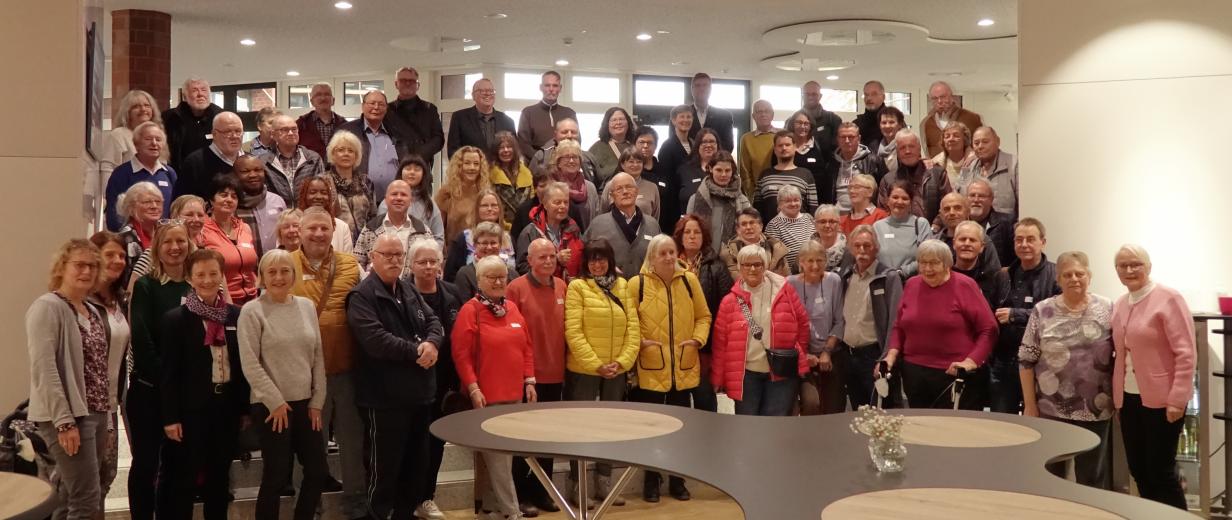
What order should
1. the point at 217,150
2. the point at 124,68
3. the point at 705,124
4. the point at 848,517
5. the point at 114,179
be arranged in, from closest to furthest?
the point at 848,517
the point at 114,179
the point at 217,150
the point at 705,124
the point at 124,68

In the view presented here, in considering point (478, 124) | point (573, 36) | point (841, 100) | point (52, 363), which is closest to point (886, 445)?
point (52, 363)

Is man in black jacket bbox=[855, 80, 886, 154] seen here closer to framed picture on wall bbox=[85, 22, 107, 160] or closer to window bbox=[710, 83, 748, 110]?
framed picture on wall bbox=[85, 22, 107, 160]

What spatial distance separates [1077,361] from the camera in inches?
220

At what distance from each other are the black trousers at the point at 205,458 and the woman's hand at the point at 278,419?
9.6 inches

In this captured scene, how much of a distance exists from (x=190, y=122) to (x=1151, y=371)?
20.4 feet

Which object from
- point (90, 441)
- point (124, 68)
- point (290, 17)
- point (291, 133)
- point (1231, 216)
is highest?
point (290, 17)

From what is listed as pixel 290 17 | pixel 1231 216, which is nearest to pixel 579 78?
pixel 290 17

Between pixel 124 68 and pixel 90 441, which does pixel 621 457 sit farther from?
pixel 124 68

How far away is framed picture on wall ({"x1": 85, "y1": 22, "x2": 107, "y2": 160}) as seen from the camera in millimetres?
5891

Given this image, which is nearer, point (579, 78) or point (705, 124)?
point (705, 124)

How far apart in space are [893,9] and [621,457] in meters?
8.06

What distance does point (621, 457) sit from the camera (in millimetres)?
3744

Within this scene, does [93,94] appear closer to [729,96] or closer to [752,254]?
[752,254]

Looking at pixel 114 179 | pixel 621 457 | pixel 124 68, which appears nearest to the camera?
pixel 621 457
